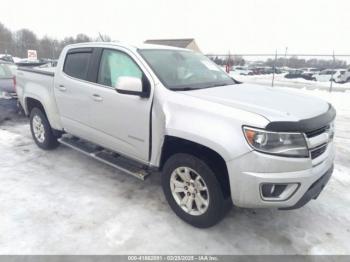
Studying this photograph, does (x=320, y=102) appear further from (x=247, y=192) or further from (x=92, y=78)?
(x=92, y=78)

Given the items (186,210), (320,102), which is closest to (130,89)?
(186,210)

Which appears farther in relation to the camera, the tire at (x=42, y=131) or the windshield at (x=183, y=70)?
the tire at (x=42, y=131)

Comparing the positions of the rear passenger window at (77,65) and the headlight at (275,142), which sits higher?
the rear passenger window at (77,65)

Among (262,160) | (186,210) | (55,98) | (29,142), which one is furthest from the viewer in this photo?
(29,142)

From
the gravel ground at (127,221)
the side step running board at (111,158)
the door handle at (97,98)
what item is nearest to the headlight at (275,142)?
the gravel ground at (127,221)

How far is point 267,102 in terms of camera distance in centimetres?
288

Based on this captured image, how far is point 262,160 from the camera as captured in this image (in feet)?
8.02

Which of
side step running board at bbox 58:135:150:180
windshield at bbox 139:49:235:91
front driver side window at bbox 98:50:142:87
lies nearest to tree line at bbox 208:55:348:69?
windshield at bbox 139:49:235:91

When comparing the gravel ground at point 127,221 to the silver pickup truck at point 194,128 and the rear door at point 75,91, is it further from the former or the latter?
the rear door at point 75,91

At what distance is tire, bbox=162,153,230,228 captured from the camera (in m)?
2.78

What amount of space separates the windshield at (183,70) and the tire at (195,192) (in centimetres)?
81

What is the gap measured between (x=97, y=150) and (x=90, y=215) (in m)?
1.21

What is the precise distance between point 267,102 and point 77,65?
280cm

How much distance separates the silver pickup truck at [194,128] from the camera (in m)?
2.48
